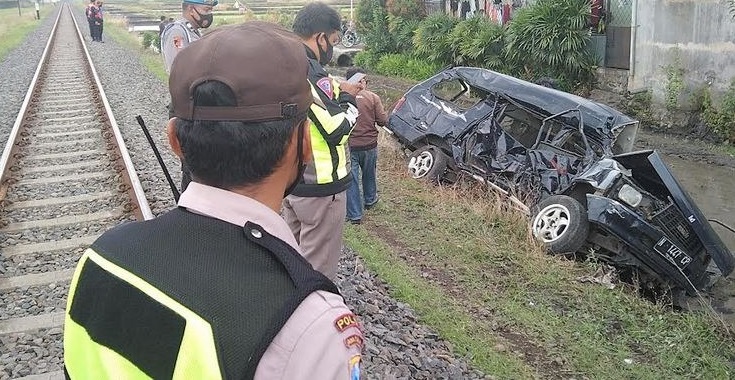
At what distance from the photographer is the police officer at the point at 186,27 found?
4.86 m

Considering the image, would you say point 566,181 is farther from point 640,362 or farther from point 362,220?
point 640,362

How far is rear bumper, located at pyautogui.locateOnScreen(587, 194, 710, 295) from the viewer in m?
6.59

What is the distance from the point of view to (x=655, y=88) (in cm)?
1479

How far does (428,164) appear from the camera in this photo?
939 centimetres

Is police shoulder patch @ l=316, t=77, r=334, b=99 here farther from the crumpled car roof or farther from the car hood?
the crumpled car roof

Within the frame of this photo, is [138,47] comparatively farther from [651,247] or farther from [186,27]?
[651,247]

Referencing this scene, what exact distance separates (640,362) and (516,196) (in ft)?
11.0

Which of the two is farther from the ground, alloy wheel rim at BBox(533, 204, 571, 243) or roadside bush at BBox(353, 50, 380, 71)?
roadside bush at BBox(353, 50, 380, 71)

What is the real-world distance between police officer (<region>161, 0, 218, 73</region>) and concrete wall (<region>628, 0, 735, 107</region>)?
1089cm

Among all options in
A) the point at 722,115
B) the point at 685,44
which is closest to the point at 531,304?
the point at 722,115

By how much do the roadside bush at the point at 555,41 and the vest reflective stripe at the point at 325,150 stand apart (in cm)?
1363

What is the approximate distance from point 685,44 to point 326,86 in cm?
1275

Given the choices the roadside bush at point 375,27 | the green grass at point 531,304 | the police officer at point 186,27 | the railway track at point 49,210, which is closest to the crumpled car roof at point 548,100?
the green grass at point 531,304

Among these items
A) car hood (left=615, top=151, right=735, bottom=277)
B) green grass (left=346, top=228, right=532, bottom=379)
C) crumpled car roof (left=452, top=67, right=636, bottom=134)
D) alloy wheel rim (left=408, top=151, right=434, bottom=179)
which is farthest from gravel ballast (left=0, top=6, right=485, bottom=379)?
crumpled car roof (left=452, top=67, right=636, bottom=134)
